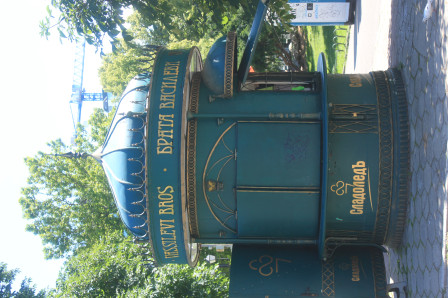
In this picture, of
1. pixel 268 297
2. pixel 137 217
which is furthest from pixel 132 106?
pixel 268 297

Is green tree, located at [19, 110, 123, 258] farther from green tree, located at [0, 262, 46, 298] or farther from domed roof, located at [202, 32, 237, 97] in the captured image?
domed roof, located at [202, 32, 237, 97]

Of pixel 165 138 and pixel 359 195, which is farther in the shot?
pixel 359 195

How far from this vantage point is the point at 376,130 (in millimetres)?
6098

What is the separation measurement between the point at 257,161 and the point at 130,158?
195 cm

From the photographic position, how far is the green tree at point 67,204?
2075cm

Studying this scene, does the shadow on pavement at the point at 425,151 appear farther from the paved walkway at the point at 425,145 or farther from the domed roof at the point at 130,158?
the domed roof at the point at 130,158

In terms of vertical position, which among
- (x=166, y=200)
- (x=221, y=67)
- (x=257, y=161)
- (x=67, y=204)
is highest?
(x=221, y=67)

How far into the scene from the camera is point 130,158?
235 inches

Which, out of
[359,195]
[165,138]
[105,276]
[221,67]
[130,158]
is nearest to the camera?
[165,138]

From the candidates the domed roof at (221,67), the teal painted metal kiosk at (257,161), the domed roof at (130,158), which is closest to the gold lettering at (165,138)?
the teal painted metal kiosk at (257,161)

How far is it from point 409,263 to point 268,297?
230 cm

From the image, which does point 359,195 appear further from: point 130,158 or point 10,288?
point 10,288

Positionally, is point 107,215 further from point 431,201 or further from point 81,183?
point 431,201

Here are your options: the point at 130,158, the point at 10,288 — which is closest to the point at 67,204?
the point at 10,288
